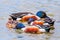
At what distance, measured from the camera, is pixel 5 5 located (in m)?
13.1

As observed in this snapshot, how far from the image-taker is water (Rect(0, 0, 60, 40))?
8.17 m

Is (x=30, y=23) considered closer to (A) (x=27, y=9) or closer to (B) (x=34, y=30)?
(B) (x=34, y=30)

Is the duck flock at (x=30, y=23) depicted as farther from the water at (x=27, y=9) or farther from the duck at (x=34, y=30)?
the water at (x=27, y=9)

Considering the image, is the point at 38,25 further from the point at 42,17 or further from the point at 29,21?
the point at 42,17

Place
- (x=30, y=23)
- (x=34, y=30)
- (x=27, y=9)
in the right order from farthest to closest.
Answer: (x=27, y=9) → (x=30, y=23) → (x=34, y=30)

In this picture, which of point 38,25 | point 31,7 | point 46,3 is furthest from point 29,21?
point 46,3

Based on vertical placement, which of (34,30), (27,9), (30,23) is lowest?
(34,30)

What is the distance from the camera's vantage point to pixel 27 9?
12.1m

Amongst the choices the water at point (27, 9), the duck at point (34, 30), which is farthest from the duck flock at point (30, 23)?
the water at point (27, 9)

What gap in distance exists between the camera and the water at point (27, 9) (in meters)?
8.17

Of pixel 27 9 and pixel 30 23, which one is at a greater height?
pixel 27 9

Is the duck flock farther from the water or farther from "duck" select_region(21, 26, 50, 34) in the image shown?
the water

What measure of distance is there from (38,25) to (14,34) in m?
0.71

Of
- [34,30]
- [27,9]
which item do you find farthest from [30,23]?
[27,9]
